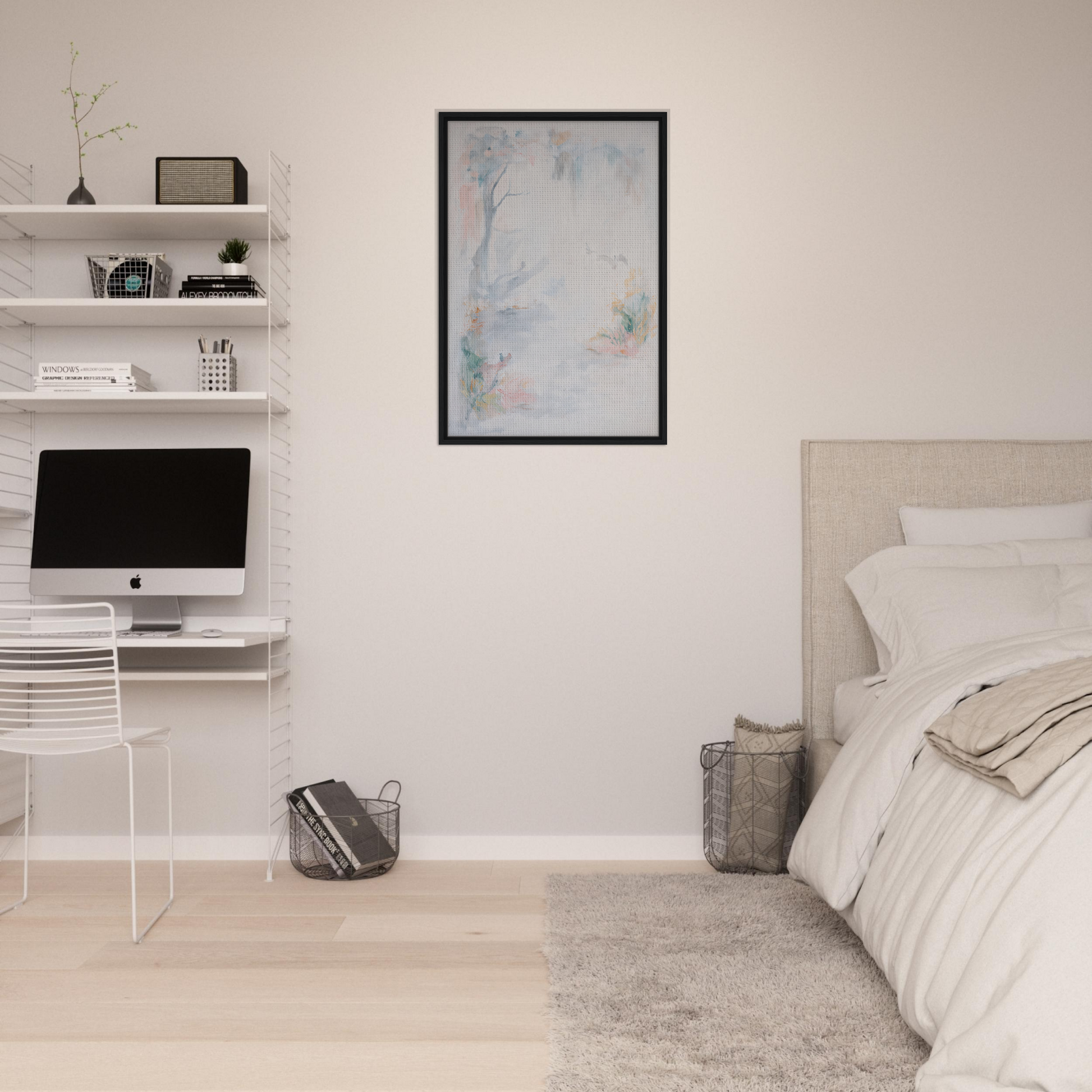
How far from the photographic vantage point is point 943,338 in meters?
3.09

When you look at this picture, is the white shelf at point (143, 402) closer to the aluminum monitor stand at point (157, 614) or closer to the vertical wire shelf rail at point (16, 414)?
the vertical wire shelf rail at point (16, 414)

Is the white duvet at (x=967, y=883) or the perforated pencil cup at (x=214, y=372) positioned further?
the perforated pencil cup at (x=214, y=372)

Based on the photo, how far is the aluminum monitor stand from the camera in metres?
2.95

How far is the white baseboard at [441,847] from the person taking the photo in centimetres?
305

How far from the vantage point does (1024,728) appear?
166 cm

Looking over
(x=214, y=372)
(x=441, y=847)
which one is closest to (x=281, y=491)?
(x=214, y=372)

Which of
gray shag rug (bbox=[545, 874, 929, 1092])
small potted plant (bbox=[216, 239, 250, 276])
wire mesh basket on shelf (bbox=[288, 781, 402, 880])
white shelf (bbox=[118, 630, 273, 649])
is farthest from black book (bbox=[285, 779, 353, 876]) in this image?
small potted plant (bbox=[216, 239, 250, 276])

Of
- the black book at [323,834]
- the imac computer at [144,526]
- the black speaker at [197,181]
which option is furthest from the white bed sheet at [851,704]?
the black speaker at [197,181]

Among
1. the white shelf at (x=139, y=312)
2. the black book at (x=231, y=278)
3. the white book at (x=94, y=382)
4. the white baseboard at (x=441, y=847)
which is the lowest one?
the white baseboard at (x=441, y=847)

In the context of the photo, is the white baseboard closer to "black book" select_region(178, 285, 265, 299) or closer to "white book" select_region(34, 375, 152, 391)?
"white book" select_region(34, 375, 152, 391)

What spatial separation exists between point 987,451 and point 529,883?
1.95 meters

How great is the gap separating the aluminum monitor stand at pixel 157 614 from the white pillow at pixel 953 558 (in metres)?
2.05

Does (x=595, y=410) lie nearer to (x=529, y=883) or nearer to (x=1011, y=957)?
(x=529, y=883)

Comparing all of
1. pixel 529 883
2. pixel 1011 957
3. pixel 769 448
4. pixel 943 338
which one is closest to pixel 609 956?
pixel 529 883
